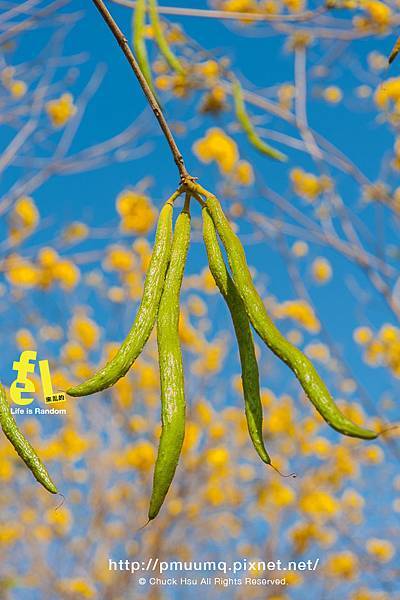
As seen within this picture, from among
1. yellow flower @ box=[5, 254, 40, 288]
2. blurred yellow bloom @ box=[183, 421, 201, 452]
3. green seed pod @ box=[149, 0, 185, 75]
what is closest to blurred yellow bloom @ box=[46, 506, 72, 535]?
blurred yellow bloom @ box=[183, 421, 201, 452]

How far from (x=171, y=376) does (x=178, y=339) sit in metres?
0.05

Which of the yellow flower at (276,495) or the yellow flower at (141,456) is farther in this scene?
the yellow flower at (276,495)

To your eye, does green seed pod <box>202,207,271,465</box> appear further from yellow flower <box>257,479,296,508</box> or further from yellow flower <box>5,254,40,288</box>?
yellow flower <box>257,479,296,508</box>

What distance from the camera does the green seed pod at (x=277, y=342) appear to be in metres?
0.54

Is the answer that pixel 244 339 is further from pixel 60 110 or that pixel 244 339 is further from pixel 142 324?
pixel 60 110

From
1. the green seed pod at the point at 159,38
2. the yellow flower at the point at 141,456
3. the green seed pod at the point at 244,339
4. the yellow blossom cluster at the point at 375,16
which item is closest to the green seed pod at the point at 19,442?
the green seed pod at the point at 244,339

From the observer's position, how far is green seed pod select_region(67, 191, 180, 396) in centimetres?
59

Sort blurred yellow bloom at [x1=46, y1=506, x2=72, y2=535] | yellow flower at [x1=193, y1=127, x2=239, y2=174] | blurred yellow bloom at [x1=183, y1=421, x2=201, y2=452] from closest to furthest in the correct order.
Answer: yellow flower at [x1=193, y1=127, x2=239, y2=174]
blurred yellow bloom at [x1=183, y1=421, x2=201, y2=452]
blurred yellow bloom at [x1=46, y1=506, x2=72, y2=535]

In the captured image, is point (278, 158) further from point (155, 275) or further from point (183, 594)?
point (183, 594)

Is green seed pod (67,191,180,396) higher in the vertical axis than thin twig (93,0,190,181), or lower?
lower

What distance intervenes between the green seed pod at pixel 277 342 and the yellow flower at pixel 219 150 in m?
2.95

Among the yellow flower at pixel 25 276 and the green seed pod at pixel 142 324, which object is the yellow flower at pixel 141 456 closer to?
the yellow flower at pixel 25 276

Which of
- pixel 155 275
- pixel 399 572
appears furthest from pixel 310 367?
pixel 399 572

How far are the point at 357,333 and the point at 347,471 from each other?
3.36 ft
